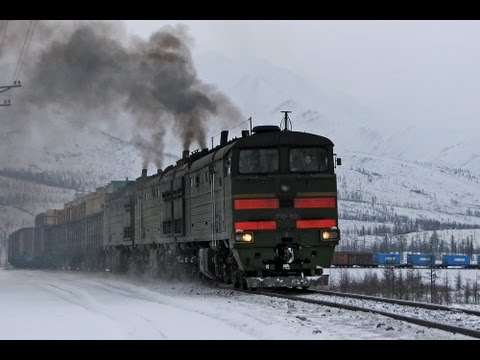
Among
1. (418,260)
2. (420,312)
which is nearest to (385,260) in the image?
(418,260)

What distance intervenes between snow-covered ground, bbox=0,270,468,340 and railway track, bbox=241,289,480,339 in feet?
0.73

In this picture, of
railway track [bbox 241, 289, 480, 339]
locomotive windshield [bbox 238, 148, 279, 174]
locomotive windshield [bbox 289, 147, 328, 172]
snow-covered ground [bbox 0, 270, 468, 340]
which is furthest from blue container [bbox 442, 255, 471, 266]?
railway track [bbox 241, 289, 480, 339]

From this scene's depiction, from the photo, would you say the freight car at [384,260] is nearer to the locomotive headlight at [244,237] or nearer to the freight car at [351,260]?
the freight car at [351,260]

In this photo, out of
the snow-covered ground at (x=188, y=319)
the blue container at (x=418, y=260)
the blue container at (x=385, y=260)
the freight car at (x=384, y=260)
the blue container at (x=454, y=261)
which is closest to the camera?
the snow-covered ground at (x=188, y=319)

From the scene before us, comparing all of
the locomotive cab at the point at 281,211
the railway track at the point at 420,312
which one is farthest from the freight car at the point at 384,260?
the railway track at the point at 420,312

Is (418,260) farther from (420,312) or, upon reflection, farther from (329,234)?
(420,312)

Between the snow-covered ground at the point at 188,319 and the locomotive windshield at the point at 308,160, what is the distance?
4.00 m

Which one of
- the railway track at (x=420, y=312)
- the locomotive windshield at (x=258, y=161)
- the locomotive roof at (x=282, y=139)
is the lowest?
the railway track at (x=420, y=312)

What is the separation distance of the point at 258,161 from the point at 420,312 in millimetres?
7240

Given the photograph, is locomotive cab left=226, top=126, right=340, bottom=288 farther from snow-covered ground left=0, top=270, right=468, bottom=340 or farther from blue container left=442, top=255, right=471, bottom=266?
blue container left=442, top=255, right=471, bottom=266

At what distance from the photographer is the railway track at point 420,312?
1345 cm

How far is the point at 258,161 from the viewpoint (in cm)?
2189

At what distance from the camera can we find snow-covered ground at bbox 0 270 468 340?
42.2ft
